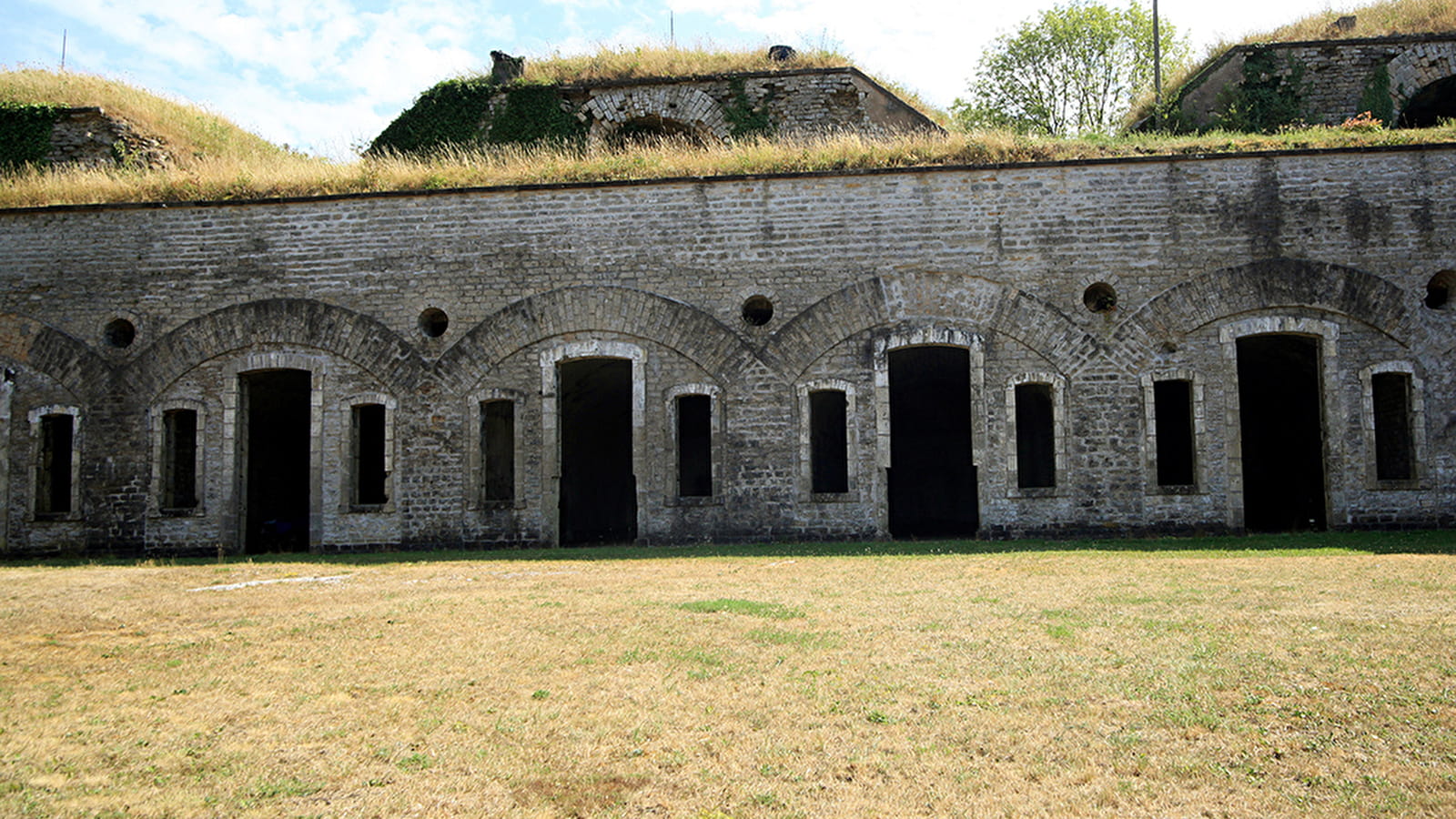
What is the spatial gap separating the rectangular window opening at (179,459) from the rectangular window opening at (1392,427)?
1868 centimetres

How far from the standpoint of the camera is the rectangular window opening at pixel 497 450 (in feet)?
56.1

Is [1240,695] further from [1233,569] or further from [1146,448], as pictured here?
[1146,448]

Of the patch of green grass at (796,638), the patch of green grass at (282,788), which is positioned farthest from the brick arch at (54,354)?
the patch of green grass at (282,788)

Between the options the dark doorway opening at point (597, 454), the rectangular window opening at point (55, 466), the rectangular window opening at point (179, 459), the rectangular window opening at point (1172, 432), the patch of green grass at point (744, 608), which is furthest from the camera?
the dark doorway opening at point (597, 454)

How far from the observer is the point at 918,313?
645 inches

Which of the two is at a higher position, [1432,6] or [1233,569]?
[1432,6]

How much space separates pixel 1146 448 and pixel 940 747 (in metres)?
11.6

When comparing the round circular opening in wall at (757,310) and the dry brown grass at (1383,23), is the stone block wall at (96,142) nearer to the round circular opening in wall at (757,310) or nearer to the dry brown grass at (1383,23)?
the round circular opening in wall at (757,310)

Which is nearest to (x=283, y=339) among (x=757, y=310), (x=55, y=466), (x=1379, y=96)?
(x=55, y=466)

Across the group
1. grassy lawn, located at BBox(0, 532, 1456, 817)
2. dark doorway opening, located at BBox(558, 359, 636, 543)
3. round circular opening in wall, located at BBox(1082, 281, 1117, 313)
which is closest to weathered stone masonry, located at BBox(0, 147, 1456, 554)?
round circular opening in wall, located at BBox(1082, 281, 1117, 313)

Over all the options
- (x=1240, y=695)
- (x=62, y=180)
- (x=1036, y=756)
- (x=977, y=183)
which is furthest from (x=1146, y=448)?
(x=62, y=180)

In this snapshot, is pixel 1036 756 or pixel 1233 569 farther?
pixel 1233 569

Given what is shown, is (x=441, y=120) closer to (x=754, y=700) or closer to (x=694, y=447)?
(x=694, y=447)

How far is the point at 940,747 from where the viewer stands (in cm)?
557
